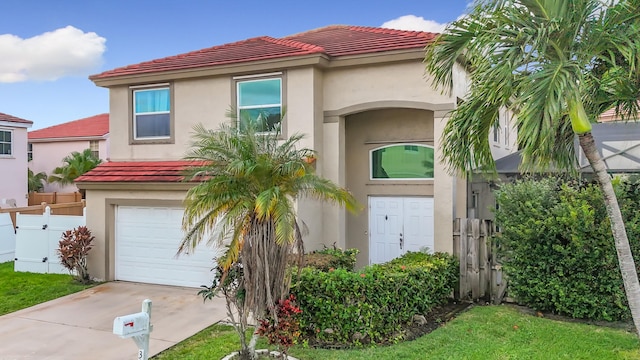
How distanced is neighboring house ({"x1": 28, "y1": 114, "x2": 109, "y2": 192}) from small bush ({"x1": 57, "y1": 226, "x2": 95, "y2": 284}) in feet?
63.8

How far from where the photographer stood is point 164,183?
1183 centimetres

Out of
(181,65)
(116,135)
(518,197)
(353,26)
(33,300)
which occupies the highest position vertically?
(353,26)

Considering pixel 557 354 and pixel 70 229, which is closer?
pixel 557 354

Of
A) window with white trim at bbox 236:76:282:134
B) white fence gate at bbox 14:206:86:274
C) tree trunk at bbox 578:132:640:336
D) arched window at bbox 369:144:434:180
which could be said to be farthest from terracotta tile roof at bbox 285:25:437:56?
white fence gate at bbox 14:206:86:274

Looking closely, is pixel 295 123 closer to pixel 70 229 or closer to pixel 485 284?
pixel 485 284

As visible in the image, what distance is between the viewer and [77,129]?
107 ft

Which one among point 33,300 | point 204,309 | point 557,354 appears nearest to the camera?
point 557,354

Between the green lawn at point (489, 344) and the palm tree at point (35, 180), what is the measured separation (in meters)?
25.6

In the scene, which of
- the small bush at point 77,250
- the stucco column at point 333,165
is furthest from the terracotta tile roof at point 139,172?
the stucco column at point 333,165

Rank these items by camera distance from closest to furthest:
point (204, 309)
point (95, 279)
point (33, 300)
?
point (204, 309) < point (33, 300) < point (95, 279)

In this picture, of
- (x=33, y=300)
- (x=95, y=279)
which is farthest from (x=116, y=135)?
(x=33, y=300)

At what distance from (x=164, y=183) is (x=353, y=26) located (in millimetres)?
7539

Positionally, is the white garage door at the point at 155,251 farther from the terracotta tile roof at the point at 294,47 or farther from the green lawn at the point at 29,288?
the terracotta tile roof at the point at 294,47

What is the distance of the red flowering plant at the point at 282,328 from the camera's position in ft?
21.6
